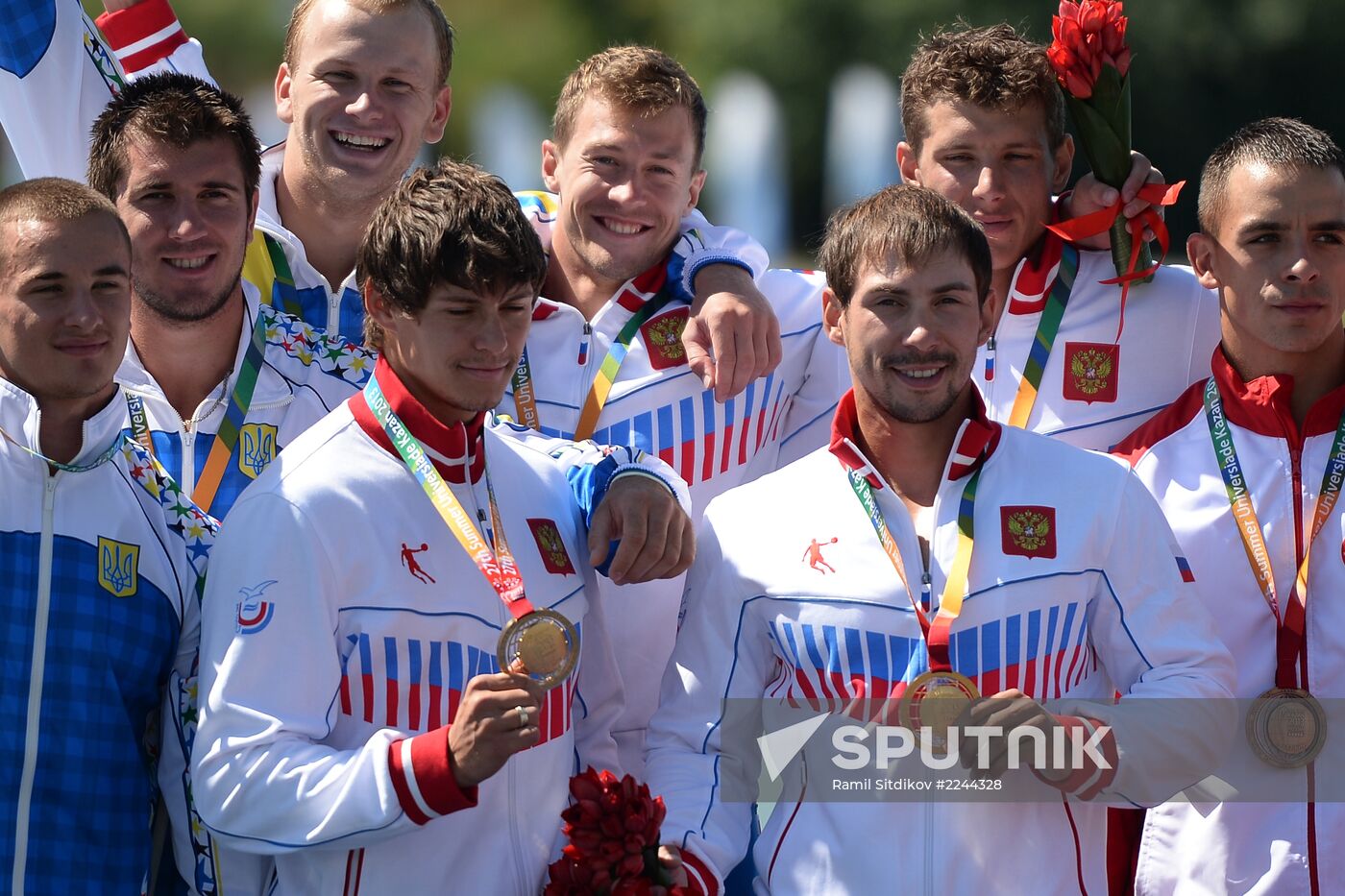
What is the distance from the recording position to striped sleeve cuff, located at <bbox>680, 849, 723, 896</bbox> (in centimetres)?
411

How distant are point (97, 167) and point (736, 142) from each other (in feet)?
101

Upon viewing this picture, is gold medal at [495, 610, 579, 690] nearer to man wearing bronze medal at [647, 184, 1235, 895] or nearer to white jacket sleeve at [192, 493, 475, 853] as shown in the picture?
white jacket sleeve at [192, 493, 475, 853]

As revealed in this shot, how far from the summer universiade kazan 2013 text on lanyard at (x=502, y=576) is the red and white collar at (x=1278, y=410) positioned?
210 centimetres

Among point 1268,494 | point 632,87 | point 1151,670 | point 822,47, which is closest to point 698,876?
point 1151,670

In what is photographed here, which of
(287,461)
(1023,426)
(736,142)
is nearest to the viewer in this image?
(287,461)

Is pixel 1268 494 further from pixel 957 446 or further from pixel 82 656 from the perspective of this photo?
pixel 82 656

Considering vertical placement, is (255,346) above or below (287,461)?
above

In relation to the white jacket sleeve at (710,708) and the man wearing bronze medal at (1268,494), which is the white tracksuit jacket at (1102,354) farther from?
the white jacket sleeve at (710,708)

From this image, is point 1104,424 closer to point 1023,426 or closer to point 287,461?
point 1023,426

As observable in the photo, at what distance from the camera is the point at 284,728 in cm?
384

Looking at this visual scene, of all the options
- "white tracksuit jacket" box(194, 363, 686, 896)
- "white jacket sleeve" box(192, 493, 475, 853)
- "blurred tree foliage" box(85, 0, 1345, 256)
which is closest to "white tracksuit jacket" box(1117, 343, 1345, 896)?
"white tracksuit jacket" box(194, 363, 686, 896)

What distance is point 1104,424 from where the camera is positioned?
5.31 metres

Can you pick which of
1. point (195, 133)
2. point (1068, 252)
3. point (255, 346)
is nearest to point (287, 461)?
point (255, 346)

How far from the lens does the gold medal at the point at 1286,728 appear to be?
4.69 m
